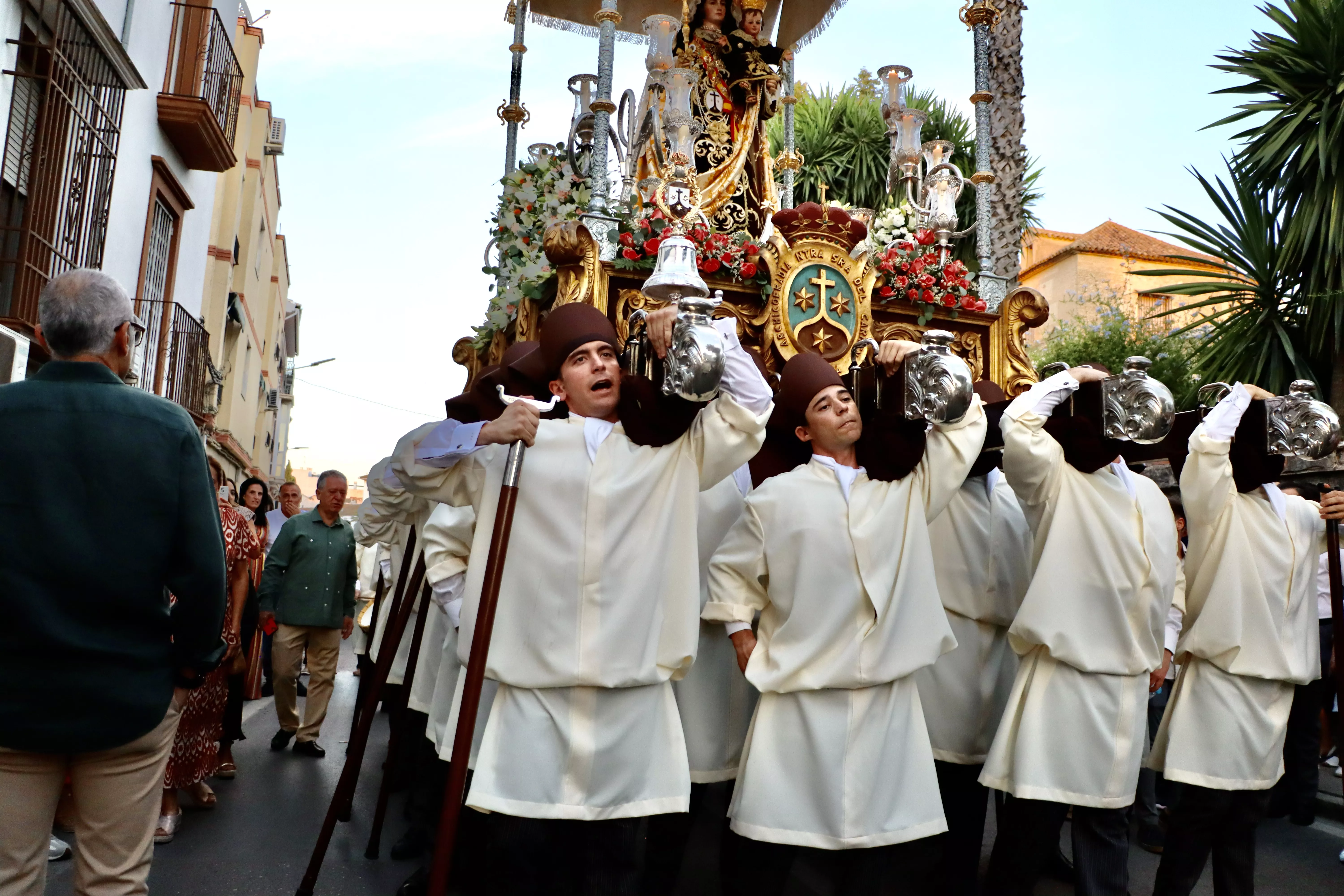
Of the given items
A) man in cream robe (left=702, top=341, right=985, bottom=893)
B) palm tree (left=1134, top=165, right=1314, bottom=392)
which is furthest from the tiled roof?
man in cream robe (left=702, top=341, right=985, bottom=893)

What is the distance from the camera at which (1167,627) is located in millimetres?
5695

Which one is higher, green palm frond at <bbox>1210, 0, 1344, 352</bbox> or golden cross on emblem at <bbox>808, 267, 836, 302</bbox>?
green palm frond at <bbox>1210, 0, 1344, 352</bbox>

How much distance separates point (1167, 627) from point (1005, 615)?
52.8 inches

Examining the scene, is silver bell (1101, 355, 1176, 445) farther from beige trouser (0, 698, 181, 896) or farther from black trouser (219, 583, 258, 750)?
black trouser (219, 583, 258, 750)

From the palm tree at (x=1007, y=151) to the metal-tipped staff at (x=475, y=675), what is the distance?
7.92 metres

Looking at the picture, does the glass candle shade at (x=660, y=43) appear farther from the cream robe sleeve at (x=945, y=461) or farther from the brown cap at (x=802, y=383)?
the cream robe sleeve at (x=945, y=461)

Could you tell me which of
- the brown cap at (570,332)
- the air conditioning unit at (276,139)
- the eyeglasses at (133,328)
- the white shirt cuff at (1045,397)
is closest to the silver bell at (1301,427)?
the white shirt cuff at (1045,397)

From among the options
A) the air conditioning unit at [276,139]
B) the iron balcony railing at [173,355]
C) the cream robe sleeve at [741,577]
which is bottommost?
the cream robe sleeve at [741,577]

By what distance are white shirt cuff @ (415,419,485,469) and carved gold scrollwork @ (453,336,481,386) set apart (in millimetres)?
4664

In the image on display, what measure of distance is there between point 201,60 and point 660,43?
820cm

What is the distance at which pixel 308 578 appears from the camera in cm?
754

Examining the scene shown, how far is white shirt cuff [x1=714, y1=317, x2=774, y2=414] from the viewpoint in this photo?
11.6 ft

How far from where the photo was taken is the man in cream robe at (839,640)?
145 inches

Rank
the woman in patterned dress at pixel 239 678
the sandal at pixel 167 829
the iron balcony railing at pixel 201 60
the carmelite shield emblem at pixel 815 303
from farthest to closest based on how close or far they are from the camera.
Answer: the iron balcony railing at pixel 201 60, the carmelite shield emblem at pixel 815 303, the woman in patterned dress at pixel 239 678, the sandal at pixel 167 829
